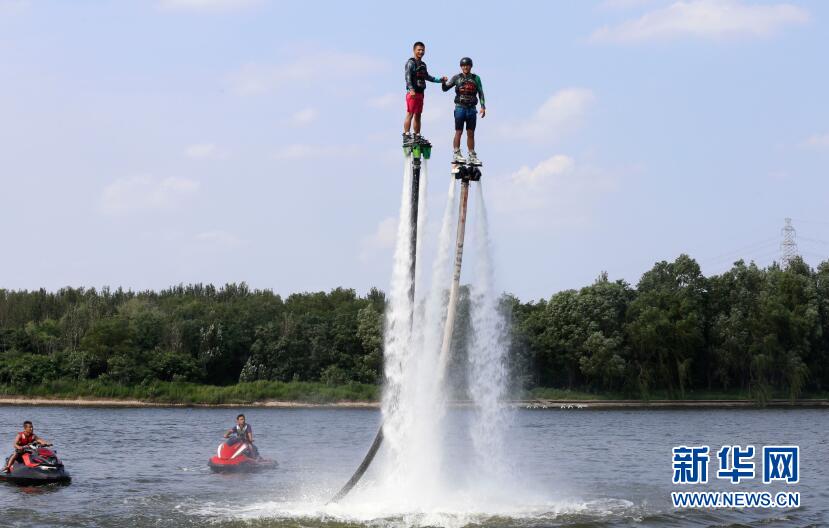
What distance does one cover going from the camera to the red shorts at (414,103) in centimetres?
2128

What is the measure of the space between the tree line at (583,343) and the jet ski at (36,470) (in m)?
55.9

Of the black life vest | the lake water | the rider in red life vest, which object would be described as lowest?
the lake water

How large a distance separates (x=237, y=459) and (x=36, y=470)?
7469 mm

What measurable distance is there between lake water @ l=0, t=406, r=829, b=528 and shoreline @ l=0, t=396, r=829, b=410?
17.6 m

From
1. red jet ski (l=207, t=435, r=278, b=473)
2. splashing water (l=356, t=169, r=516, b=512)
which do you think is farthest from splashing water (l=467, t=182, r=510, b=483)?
red jet ski (l=207, t=435, r=278, b=473)

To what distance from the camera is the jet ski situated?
3341 cm

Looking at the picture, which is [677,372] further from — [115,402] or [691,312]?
[115,402]

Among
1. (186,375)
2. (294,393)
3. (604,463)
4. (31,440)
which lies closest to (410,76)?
(31,440)

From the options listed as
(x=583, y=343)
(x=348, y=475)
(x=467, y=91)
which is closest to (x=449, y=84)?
(x=467, y=91)

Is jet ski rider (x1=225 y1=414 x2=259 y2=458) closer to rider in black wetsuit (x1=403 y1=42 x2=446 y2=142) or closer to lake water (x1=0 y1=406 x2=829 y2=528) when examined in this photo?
lake water (x1=0 y1=406 x2=829 y2=528)

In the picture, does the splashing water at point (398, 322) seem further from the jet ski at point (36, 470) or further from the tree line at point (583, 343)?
the tree line at point (583, 343)

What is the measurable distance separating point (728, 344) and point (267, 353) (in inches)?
1808

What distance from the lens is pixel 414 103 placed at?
21344mm

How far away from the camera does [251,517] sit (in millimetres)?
25281
